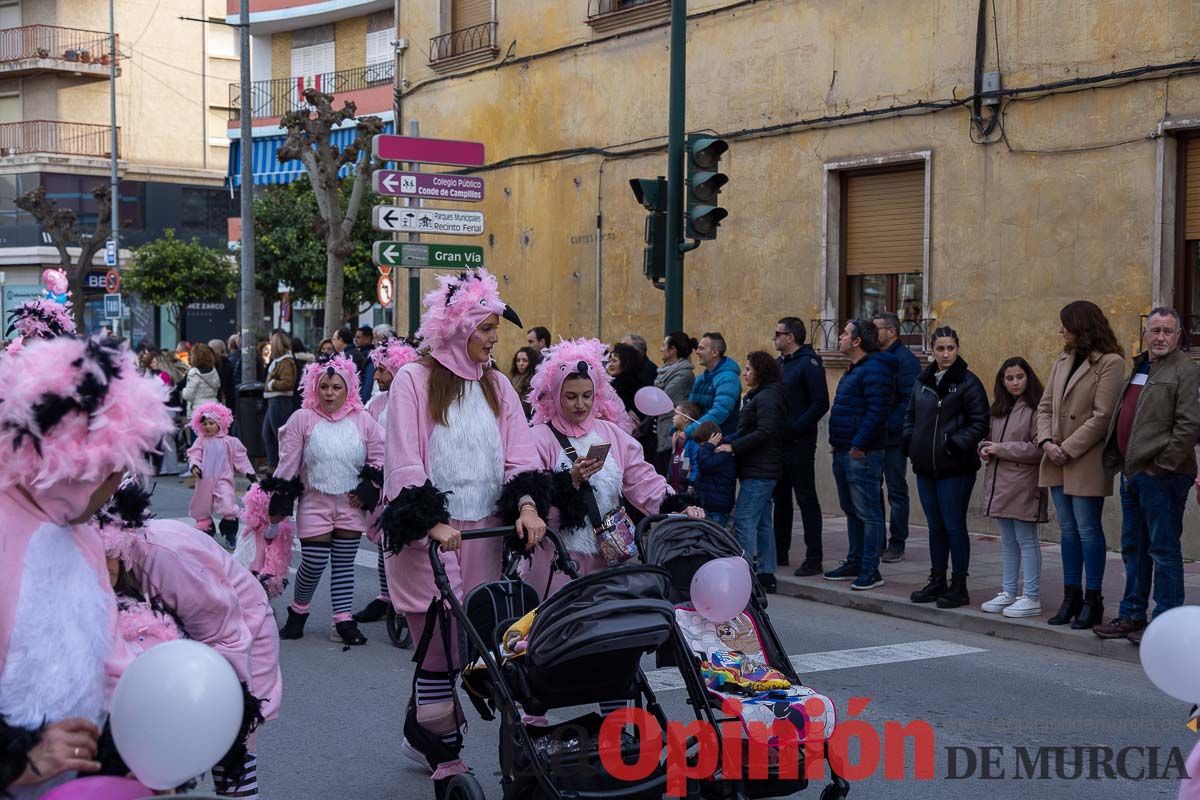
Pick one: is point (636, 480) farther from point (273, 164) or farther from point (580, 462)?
point (273, 164)

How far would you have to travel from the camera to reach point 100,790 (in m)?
2.58

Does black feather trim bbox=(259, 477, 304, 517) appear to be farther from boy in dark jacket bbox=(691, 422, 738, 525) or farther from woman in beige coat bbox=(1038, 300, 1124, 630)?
woman in beige coat bbox=(1038, 300, 1124, 630)

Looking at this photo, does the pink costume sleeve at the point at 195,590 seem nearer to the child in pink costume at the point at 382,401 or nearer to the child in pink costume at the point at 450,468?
the child in pink costume at the point at 450,468

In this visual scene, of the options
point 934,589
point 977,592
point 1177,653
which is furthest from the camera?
point 977,592

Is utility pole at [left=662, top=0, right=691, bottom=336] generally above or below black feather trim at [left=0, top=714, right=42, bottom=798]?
above

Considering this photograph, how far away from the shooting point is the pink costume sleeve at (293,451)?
827cm

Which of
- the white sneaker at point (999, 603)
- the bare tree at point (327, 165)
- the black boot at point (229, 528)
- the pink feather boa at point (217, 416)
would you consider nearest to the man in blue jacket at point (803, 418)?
the white sneaker at point (999, 603)

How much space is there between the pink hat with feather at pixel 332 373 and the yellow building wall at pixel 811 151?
6.57 m

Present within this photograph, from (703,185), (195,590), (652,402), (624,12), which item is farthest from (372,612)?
(624,12)

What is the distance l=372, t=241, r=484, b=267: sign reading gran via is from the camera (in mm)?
14602

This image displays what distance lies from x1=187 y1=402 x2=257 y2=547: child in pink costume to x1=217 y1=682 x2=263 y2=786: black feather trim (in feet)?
23.2

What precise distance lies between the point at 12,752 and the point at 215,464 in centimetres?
803

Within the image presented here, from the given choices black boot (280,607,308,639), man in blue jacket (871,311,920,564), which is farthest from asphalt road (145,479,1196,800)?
man in blue jacket (871,311,920,564)

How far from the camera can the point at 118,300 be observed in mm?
31078
